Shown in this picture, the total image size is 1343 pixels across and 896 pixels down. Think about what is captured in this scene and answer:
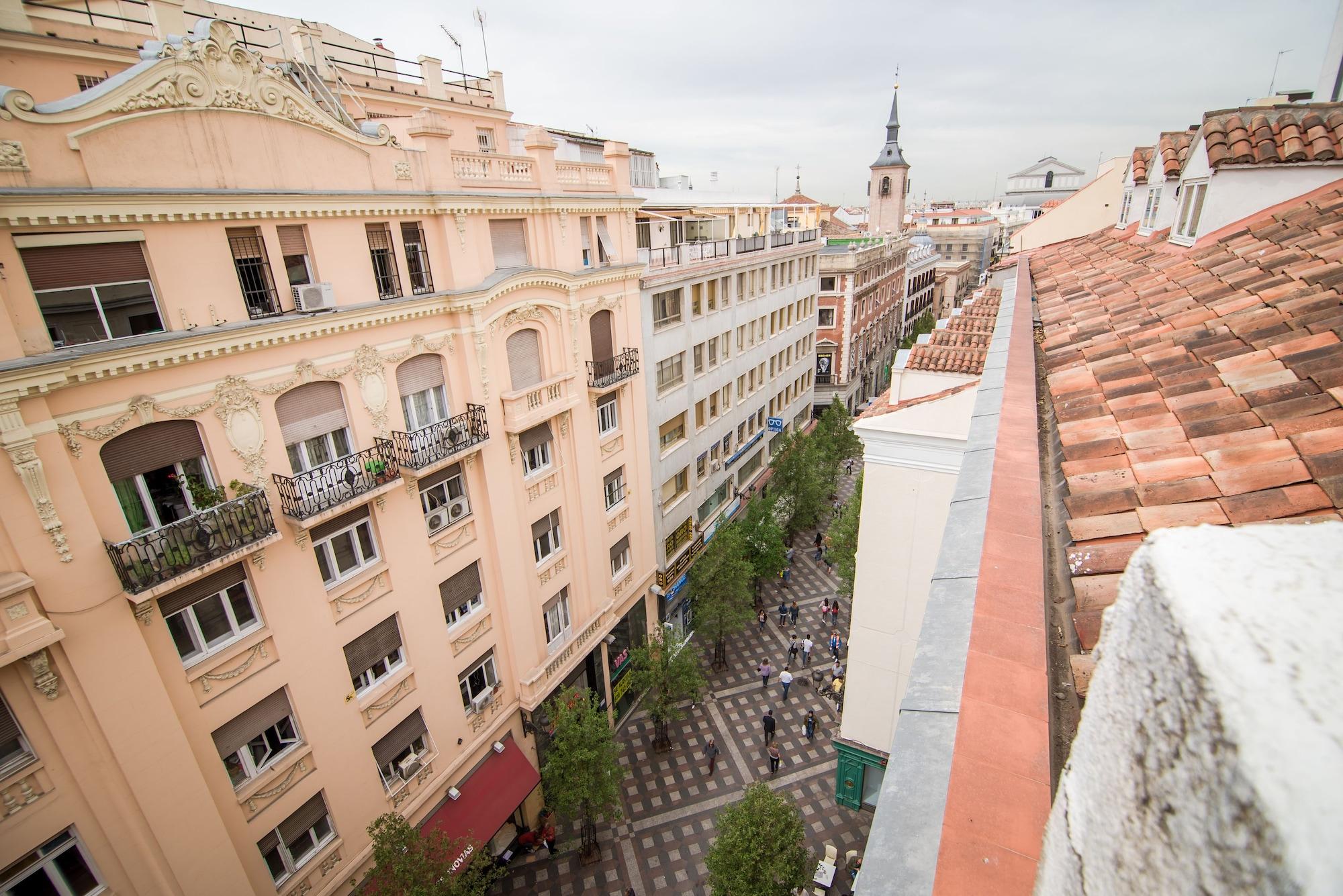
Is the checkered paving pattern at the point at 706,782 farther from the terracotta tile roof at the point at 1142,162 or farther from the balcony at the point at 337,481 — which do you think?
the terracotta tile roof at the point at 1142,162

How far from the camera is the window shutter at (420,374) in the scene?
14.1 metres

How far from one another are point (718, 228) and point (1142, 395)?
31871 mm

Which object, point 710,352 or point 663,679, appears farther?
point 710,352

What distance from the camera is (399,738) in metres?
14.7

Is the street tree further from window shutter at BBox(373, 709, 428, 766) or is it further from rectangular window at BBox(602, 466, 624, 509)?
rectangular window at BBox(602, 466, 624, 509)

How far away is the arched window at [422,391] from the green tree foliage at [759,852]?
11799mm

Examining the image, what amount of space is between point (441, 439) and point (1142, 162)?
1978 centimetres

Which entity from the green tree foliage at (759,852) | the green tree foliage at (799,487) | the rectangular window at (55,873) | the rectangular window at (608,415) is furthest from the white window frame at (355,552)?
the green tree foliage at (799,487)

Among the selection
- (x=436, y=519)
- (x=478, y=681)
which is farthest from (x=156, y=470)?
(x=478, y=681)

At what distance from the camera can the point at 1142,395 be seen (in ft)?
17.2

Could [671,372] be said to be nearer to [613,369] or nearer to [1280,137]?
[613,369]

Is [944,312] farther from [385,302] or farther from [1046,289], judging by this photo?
[385,302]

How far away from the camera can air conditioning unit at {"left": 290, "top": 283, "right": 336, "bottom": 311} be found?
11875 mm

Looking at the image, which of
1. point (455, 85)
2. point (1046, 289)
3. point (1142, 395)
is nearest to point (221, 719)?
point (1142, 395)
